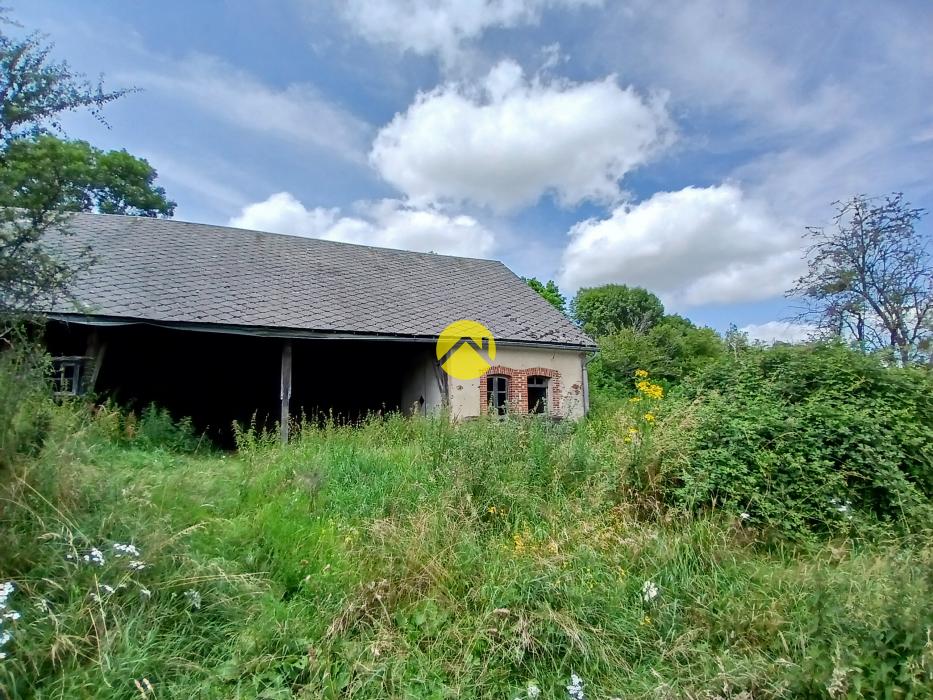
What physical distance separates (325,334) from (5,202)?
615 centimetres

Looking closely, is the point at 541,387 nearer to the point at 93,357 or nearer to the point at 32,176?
the point at 93,357

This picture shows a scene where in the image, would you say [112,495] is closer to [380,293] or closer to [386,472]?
[386,472]

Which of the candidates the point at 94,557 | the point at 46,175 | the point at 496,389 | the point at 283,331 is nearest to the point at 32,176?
the point at 46,175

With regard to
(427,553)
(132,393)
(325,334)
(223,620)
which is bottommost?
(223,620)

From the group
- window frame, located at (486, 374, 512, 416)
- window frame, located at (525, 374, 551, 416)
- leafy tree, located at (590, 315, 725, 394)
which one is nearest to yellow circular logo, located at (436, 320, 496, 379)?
window frame, located at (486, 374, 512, 416)

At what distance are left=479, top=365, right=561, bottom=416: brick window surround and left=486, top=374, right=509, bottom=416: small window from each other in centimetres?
10

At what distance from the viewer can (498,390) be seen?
439 inches

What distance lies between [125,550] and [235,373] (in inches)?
366

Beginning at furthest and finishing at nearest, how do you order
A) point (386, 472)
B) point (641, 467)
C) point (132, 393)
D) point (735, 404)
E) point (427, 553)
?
1. point (132, 393)
2. point (386, 472)
3. point (735, 404)
4. point (641, 467)
5. point (427, 553)

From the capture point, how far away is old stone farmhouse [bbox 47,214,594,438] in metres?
8.68

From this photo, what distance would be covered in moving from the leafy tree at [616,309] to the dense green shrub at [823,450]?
87.9ft

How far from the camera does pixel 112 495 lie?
3459 mm

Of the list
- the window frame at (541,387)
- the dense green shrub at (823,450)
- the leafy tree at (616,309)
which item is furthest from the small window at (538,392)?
the leafy tree at (616,309)

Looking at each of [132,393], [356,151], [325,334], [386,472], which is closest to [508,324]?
[325,334]
